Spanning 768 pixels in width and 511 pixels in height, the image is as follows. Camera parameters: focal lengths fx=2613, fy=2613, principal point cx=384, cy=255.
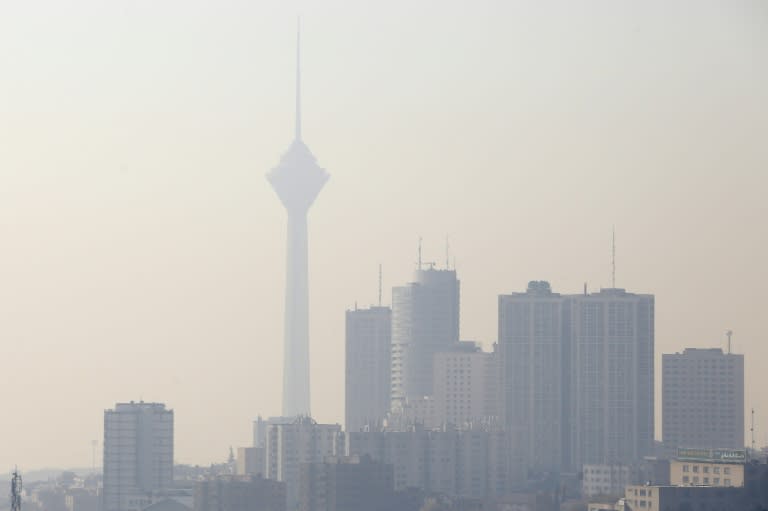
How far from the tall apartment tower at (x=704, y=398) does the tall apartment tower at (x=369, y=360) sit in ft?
→ 77.7

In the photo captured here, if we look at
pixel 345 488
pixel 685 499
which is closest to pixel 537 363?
pixel 345 488

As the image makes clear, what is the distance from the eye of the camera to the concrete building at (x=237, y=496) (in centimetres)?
10150

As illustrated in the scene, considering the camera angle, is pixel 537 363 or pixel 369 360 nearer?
pixel 537 363

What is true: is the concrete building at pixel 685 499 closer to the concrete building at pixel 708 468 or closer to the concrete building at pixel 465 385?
the concrete building at pixel 708 468

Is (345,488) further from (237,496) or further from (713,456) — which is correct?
(713,456)

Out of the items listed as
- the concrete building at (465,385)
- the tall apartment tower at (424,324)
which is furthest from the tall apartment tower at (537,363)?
the tall apartment tower at (424,324)

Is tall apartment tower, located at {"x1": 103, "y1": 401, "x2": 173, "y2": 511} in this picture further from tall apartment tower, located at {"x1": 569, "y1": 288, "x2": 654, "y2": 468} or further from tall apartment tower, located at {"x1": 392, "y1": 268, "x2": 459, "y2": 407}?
tall apartment tower, located at {"x1": 392, "y1": 268, "x2": 459, "y2": 407}

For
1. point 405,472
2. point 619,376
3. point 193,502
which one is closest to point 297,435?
point 405,472

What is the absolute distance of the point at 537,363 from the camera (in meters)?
144

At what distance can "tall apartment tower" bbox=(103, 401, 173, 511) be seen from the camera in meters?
117

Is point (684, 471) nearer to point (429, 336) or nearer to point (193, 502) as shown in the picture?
point (193, 502)

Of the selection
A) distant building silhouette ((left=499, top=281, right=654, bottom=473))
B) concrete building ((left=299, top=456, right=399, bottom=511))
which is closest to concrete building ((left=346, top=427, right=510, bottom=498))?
concrete building ((left=299, top=456, right=399, bottom=511))

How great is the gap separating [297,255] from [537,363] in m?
48.4

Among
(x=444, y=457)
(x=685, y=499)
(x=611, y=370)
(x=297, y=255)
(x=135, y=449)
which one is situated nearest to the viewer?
(x=685, y=499)
